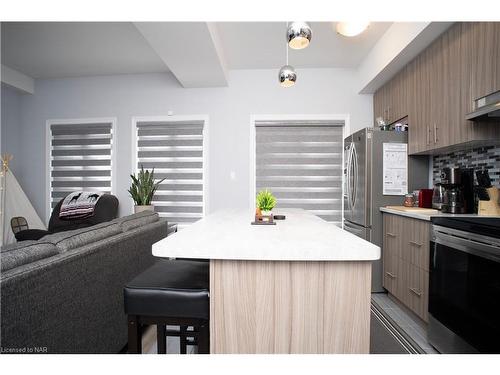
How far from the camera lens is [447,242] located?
5.57ft

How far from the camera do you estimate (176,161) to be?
3875 millimetres

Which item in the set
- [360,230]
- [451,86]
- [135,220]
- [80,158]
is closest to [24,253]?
[135,220]

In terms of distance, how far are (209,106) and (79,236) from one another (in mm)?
2830

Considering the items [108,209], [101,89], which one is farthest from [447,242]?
[101,89]

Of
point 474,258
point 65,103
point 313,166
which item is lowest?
point 474,258

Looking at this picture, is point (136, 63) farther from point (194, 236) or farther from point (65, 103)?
point (194, 236)

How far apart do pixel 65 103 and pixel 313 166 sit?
4.03m

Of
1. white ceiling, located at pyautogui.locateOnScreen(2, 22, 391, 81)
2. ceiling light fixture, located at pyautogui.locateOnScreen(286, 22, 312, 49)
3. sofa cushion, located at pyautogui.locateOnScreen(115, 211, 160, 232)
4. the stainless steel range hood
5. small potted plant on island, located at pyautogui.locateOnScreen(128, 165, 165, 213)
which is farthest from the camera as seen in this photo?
small potted plant on island, located at pyautogui.locateOnScreen(128, 165, 165, 213)

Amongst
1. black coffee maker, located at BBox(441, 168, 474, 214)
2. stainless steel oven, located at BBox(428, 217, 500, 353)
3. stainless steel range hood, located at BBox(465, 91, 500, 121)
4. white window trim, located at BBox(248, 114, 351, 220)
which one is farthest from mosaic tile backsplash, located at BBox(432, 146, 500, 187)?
white window trim, located at BBox(248, 114, 351, 220)

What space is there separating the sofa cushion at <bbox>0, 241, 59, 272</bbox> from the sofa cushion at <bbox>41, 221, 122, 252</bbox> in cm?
5

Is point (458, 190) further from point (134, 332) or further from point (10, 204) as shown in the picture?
point (10, 204)

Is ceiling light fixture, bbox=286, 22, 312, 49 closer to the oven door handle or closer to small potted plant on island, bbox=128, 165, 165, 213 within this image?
the oven door handle

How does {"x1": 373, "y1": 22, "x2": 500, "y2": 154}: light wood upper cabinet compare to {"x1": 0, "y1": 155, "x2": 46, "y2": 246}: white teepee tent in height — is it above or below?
above

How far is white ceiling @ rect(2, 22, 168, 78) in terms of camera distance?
2.73 meters
